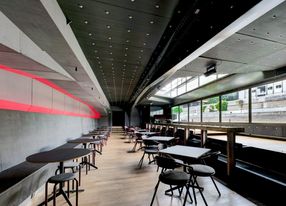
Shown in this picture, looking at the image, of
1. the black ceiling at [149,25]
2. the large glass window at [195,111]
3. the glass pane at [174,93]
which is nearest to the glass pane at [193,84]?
the large glass window at [195,111]

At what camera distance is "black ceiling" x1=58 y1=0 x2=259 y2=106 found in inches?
103

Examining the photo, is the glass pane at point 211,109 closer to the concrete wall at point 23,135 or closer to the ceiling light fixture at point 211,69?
the ceiling light fixture at point 211,69

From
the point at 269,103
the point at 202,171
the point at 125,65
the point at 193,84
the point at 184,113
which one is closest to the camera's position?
the point at 202,171

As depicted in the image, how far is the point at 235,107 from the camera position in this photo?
30.7 feet

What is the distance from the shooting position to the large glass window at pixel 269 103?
23.2 ft

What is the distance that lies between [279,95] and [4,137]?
31.6ft

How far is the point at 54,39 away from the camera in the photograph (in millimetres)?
2494

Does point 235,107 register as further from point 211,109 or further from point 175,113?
point 175,113

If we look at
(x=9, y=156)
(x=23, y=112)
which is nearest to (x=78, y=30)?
(x=23, y=112)

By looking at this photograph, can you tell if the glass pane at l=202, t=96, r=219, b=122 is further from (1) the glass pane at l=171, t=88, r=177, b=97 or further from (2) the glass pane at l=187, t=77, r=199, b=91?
(1) the glass pane at l=171, t=88, r=177, b=97

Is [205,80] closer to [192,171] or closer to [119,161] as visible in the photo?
[119,161]

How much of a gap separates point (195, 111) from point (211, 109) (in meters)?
2.21

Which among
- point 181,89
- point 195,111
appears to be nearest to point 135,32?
point 181,89

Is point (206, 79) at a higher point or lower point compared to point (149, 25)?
higher
